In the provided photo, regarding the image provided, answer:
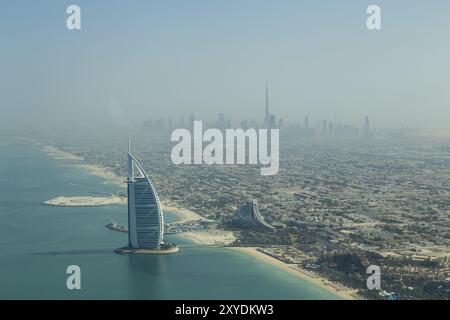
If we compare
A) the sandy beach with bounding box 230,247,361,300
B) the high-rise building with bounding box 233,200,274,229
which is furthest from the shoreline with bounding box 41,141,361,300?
the high-rise building with bounding box 233,200,274,229

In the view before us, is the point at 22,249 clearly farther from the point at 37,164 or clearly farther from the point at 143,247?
the point at 37,164

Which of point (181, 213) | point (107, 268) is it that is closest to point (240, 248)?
point (107, 268)

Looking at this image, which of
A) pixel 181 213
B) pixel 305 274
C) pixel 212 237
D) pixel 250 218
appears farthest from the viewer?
pixel 181 213

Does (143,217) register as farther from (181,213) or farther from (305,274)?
(181,213)

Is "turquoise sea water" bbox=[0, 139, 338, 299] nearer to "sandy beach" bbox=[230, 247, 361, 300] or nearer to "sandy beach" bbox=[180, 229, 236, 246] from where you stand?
"sandy beach" bbox=[230, 247, 361, 300]

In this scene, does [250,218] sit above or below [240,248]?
above
